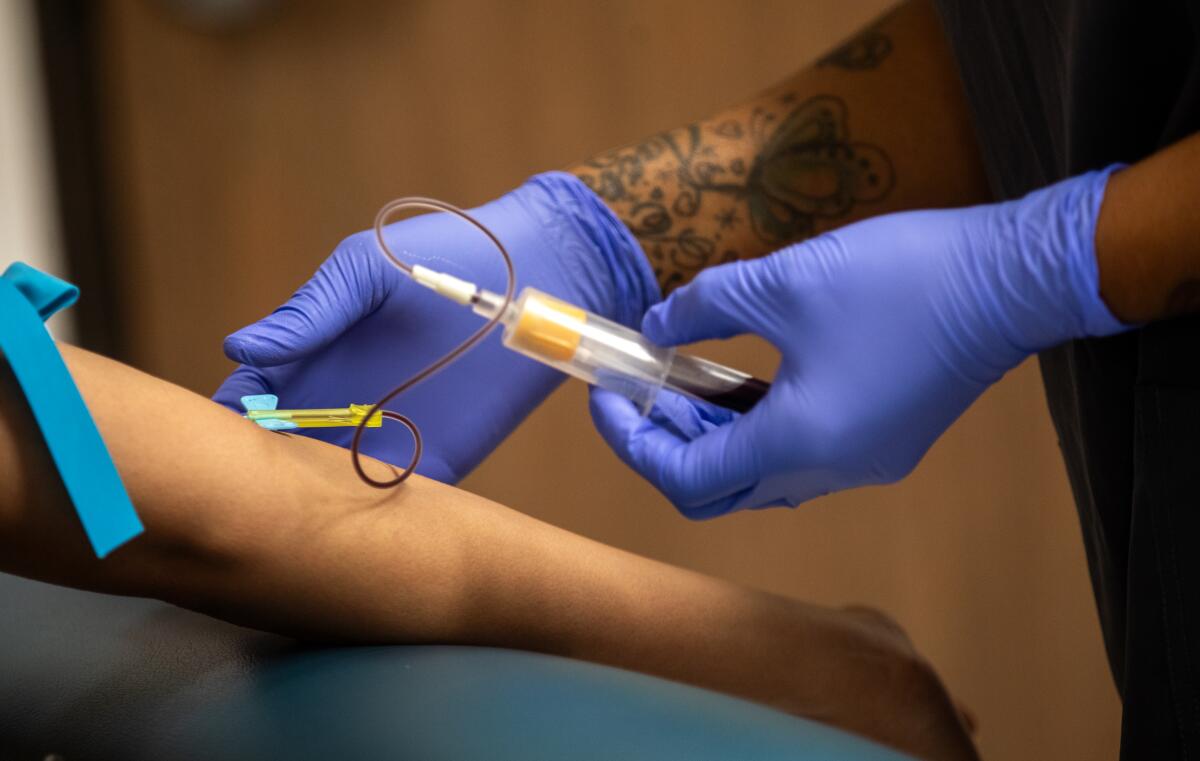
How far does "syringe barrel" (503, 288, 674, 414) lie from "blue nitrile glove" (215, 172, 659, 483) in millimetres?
166

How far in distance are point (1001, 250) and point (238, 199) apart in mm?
1356

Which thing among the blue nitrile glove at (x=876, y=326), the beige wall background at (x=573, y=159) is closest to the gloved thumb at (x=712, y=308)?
the blue nitrile glove at (x=876, y=326)

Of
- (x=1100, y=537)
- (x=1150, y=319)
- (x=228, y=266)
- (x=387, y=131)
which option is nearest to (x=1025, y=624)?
(x=1100, y=537)

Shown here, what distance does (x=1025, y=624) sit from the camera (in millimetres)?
1545

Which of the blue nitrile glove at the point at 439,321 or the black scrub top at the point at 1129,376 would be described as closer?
the black scrub top at the point at 1129,376

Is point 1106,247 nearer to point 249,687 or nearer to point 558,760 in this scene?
point 558,760

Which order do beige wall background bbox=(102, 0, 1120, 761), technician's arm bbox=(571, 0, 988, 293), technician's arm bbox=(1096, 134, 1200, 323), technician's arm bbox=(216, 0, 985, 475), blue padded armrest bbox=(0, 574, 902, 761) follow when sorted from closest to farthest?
blue padded armrest bbox=(0, 574, 902, 761)
technician's arm bbox=(1096, 134, 1200, 323)
technician's arm bbox=(216, 0, 985, 475)
technician's arm bbox=(571, 0, 988, 293)
beige wall background bbox=(102, 0, 1120, 761)

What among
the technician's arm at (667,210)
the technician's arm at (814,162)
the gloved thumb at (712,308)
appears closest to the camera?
the gloved thumb at (712,308)

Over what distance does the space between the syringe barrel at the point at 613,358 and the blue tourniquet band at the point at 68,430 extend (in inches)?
10.0

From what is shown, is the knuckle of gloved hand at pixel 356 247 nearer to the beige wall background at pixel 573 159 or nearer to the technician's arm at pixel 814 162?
the technician's arm at pixel 814 162

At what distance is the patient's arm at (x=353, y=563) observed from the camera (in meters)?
0.51

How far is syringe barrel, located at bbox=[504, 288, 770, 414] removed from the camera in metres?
0.63

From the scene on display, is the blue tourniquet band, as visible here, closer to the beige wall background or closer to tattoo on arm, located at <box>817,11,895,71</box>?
tattoo on arm, located at <box>817,11,895,71</box>

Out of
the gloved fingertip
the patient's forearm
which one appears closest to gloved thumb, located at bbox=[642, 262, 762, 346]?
the patient's forearm
